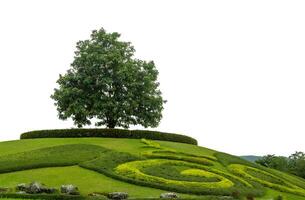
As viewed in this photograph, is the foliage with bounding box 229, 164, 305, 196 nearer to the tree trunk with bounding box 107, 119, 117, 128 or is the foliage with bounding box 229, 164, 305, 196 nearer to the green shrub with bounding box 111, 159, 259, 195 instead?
the green shrub with bounding box 111, 159, 259, 195

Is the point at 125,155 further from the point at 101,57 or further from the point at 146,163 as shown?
the point at 101,57

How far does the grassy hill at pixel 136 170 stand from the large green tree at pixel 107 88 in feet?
38.9

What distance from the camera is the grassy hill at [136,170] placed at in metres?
36.4

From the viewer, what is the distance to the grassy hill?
36.4 m

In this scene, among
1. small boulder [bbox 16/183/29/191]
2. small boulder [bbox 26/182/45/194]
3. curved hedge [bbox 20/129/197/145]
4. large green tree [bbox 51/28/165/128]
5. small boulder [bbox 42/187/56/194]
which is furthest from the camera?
large green tree [bbox 51/28/165/128]

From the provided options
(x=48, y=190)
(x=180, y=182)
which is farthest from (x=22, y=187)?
(x=180, y=182)

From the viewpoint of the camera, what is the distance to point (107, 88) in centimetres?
6350

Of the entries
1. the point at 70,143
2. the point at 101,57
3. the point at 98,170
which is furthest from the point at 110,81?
the point at 98,170

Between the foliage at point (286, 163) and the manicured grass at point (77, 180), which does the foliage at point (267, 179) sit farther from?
the foliage at point (286, 163)

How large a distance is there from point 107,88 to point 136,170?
2548 cm

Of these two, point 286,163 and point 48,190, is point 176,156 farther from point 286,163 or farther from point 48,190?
point 286,163

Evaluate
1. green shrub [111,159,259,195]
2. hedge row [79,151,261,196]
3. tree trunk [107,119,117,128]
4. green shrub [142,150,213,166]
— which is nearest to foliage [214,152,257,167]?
green shrub [142,150,213,166]

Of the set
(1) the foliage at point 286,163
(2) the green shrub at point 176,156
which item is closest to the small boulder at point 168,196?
(2) the green shrub at point 176,156

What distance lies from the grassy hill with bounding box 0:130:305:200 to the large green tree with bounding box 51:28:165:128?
1187 centimetres
